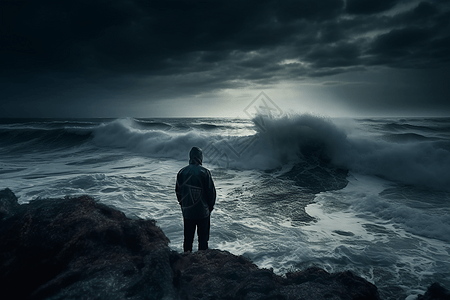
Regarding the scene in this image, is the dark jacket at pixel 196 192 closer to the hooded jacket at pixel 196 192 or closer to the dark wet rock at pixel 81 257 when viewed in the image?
the hooded jacket at pixel 196 192

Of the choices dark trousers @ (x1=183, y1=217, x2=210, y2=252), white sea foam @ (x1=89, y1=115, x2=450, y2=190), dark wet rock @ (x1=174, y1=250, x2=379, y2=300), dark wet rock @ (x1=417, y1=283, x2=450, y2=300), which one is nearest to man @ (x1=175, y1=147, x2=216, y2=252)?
dark trousers @ (x1=183, y1=217, x2=210, y2=252)

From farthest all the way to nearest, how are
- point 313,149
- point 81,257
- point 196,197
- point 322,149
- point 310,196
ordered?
point 313,149 < point 322,149 < point 310,196 < point 196,197 < point 81,257

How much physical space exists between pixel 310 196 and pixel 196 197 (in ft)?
17.3

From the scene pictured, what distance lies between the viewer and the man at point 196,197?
136 inches

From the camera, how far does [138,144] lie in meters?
18.6

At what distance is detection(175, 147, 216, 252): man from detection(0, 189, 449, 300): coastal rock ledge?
1.61 feet

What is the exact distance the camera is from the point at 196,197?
3.45m

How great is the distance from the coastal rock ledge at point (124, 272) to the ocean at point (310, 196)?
106 cm

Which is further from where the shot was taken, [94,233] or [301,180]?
[301,180]

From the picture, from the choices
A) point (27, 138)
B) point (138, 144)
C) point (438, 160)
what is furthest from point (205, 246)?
point (27, 138)

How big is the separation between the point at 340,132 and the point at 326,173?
3.58m

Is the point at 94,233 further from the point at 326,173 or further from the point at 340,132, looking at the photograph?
the point at 340,132

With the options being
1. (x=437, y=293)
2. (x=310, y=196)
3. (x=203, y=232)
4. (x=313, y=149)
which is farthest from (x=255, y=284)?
(x=313, y=149)

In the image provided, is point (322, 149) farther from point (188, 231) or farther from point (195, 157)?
point (188, 231)
